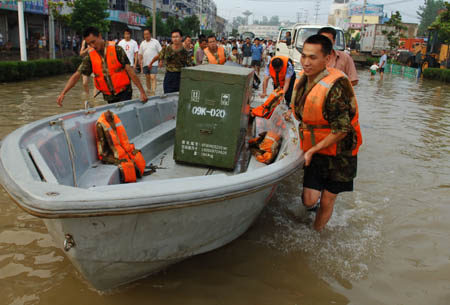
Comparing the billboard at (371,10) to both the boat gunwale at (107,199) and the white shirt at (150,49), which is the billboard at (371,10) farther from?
the boat gunwale at (107,199)

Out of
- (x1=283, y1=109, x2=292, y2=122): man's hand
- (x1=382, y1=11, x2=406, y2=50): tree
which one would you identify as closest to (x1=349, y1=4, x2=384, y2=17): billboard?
(x1=382, y1=11, x2=406, y2=50): tree

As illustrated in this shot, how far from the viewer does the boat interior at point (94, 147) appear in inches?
123

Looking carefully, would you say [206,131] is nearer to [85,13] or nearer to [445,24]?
[85,13]

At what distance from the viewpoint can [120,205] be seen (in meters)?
2.14

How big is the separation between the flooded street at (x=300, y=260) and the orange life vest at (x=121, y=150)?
3.05ft

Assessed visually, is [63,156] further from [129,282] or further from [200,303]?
[200,303]

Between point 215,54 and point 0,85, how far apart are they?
8556mm

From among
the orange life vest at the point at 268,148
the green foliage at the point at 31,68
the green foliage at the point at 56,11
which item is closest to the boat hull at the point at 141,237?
the orange life vest at the point at 268,148

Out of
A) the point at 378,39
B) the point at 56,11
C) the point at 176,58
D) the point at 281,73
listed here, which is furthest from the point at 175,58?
the point at 378,39

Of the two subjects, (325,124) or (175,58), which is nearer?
(325,124)

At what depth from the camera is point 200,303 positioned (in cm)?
286

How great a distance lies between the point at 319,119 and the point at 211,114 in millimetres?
1364

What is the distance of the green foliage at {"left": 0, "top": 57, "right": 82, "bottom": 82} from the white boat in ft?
37.3

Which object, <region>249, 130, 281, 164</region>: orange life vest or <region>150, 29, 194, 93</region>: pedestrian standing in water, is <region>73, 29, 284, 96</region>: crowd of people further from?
<region>249, 130, 281, 164</region>: orange life vest
